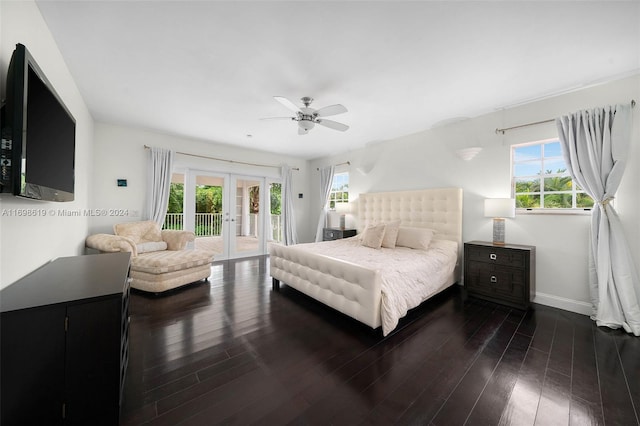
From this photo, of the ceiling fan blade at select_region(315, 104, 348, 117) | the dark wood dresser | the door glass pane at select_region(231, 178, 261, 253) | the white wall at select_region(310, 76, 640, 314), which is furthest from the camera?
the door glass pane at select_region(231, 178, 261, 253)

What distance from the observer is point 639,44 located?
195cm

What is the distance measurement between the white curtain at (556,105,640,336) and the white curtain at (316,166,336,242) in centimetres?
423

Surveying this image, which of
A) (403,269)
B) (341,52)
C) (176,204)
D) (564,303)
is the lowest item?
(564,303)

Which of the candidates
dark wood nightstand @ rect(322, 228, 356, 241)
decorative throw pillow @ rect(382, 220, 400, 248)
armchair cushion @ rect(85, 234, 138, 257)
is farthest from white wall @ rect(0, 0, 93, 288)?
dark wood nightstand @ rect(322, 228, 356, 241)

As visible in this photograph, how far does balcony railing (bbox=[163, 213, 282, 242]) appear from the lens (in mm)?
4691

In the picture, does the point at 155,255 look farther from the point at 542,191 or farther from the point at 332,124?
the point at 542,191

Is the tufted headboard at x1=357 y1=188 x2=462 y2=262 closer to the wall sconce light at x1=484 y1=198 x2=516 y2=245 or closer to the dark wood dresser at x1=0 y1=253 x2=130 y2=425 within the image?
the wall sconce light at x1=484 y1=198 x2=516 y2=245

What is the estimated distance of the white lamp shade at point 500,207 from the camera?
9.55 feet

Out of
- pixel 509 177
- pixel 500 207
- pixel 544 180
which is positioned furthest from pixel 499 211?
pixel 544 180

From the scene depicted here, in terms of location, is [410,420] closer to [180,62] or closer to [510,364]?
[510,364]

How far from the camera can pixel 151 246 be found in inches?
143

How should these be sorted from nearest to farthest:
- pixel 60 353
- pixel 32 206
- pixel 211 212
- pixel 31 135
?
1. pixel 60 353
2. pixel 31 135
3. pixel 32 206
4. pixel 211 212

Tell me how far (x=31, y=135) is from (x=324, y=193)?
502 centimetres

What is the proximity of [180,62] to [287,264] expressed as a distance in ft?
8.40
